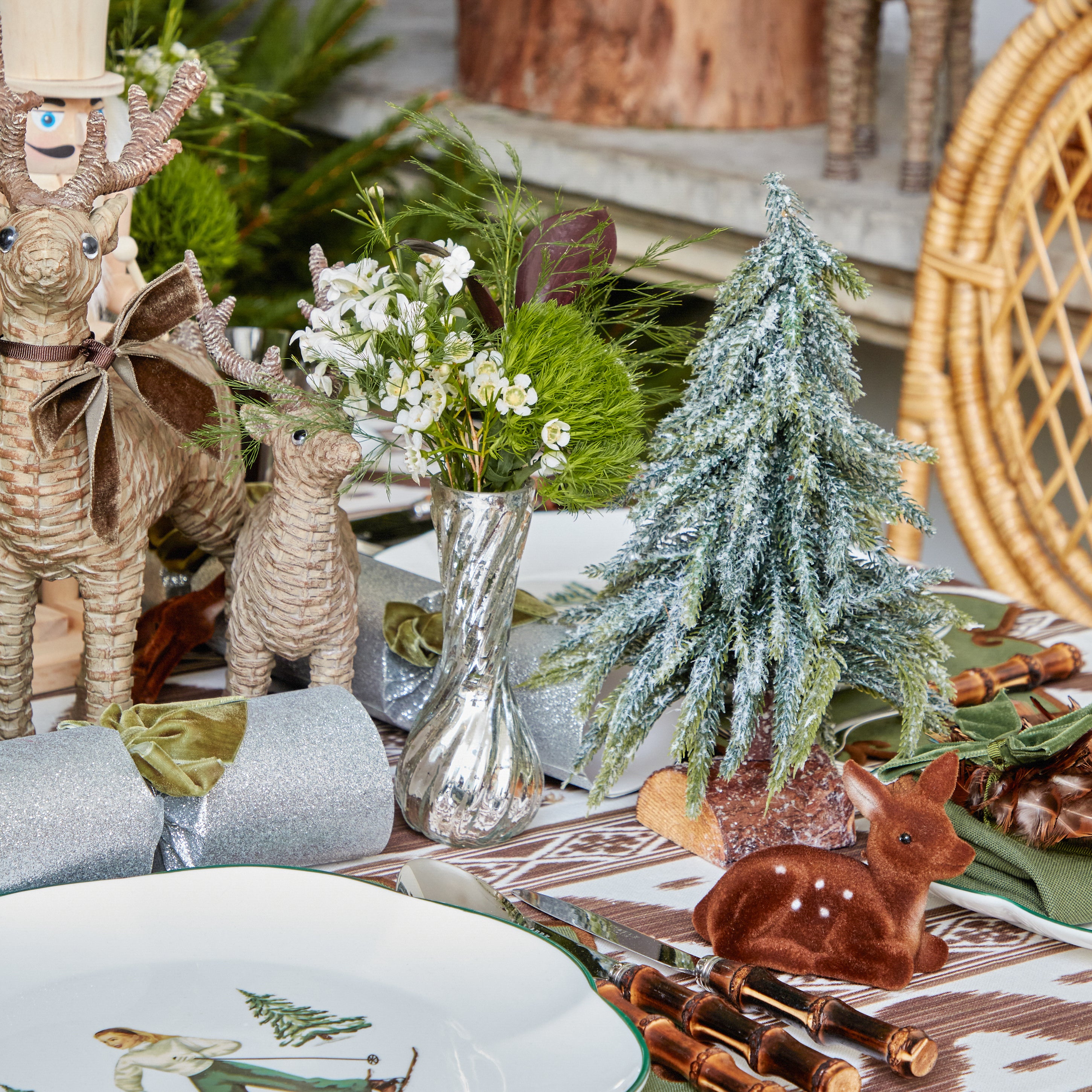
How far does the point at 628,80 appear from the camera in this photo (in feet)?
7.22

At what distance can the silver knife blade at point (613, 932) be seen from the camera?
54 centimetres

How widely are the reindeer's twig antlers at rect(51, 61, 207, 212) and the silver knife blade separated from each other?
0.37 metres

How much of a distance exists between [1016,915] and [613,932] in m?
0.18

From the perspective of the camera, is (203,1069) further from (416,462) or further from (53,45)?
(53,45)

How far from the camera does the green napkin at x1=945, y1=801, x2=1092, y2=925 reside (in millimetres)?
588

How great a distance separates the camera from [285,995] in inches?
19.8

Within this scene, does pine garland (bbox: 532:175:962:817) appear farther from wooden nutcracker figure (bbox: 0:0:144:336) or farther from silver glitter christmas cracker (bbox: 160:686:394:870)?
wooden nutcracker figure (bbox: 0:0:144:336)

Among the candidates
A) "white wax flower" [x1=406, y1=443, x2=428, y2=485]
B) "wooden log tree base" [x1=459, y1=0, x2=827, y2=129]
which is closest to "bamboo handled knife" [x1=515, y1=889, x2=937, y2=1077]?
"white wax flower" [x1=406, y1=443, x2=428, y2=485]

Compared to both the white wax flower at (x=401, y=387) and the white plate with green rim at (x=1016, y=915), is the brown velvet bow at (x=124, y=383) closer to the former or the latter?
the white wax flower at (x=401, y=387)

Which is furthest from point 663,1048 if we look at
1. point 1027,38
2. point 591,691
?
point 1027,38

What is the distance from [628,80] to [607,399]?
174 cm

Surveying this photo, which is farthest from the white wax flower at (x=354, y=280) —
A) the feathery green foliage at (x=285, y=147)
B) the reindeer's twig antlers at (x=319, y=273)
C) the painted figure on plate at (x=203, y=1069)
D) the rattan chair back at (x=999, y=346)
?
the feathery green foliage at (x=285, y=147)

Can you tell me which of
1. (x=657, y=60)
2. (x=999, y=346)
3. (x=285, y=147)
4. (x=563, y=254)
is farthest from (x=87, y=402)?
(x=285, y=147)

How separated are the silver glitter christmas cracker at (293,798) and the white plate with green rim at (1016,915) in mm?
258
